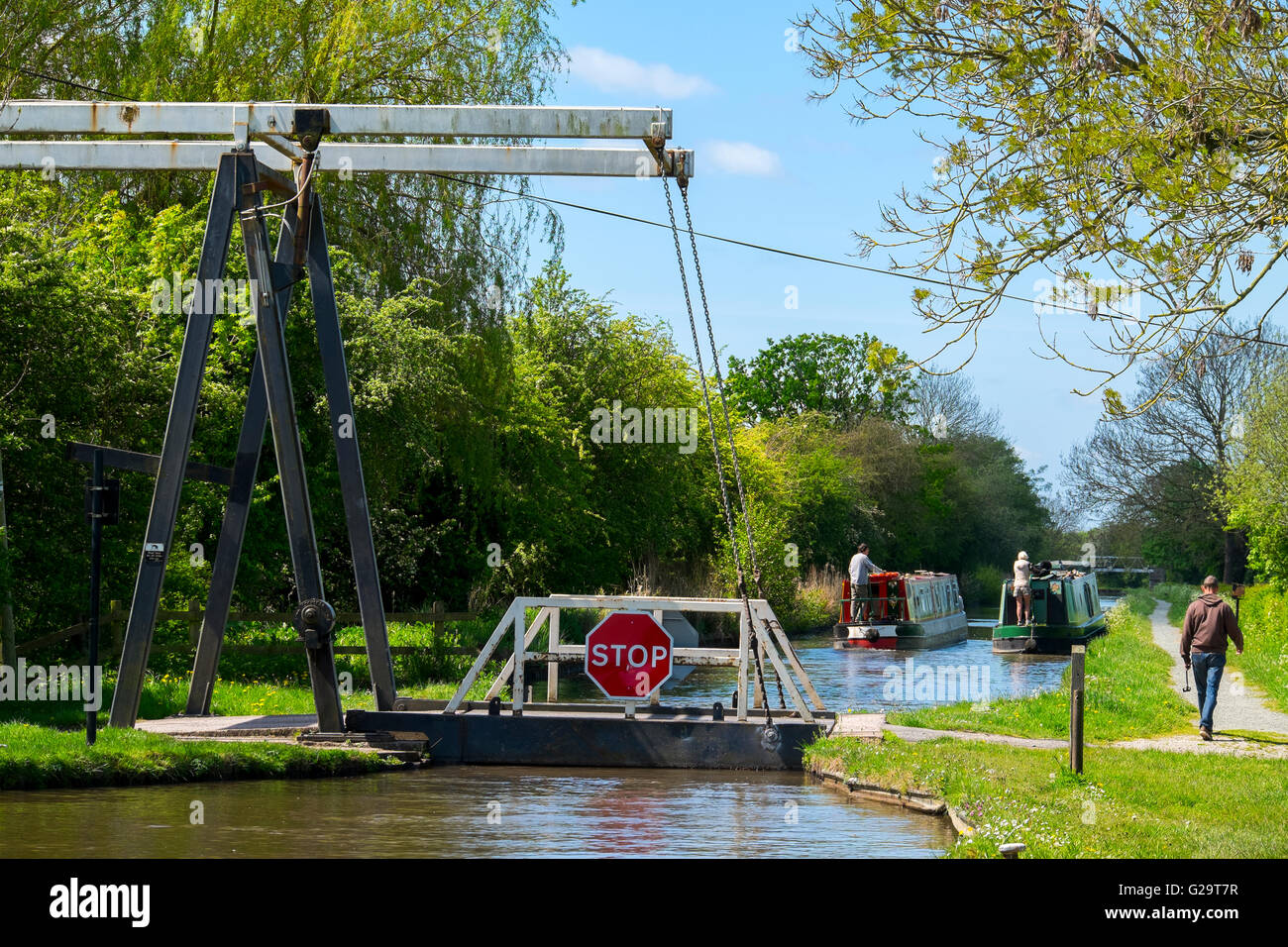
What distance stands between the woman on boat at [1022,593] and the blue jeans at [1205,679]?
72.4 ft

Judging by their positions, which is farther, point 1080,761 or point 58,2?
point 58,2

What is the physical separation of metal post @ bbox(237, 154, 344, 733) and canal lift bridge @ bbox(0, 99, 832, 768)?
2 centimetres

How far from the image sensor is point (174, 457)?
1504 cm

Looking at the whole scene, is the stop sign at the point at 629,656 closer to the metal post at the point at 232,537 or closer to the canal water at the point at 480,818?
the canal water at the point at 480,818

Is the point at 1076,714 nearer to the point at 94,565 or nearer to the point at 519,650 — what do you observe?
the point at 519,650

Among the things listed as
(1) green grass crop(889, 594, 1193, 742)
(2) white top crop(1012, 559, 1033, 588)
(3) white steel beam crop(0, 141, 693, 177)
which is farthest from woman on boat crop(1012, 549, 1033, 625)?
(3) white steel beam crop(0, 141, 693, 177)

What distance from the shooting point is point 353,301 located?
25156 millimetres

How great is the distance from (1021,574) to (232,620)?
24.3 meters

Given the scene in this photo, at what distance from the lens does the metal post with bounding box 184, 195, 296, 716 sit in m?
16.2

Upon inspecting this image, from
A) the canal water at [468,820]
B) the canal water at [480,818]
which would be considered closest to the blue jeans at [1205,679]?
the canal water at [480,818]
